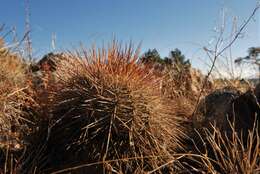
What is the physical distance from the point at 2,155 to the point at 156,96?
5.17 feet

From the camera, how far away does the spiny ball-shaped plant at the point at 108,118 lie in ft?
9.42

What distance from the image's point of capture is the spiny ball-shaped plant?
2871 mm

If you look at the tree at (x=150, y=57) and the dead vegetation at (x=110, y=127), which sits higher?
the tree at (x=150, y=57)

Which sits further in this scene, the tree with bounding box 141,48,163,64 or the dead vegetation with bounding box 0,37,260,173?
the tree with bounding box 141,48,163,64

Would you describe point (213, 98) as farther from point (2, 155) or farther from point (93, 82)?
point (2, 155)

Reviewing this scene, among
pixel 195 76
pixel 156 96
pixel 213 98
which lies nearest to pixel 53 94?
pixel 156 96

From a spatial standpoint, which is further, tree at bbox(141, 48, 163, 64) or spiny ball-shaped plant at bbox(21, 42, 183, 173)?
tree at bbox(141, 48, 163, 64)

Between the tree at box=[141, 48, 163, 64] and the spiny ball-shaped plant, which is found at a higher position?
the tree at box=[141, 48, 163, 64]

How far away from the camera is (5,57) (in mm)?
3818

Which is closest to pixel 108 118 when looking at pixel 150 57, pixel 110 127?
pixel 110 127

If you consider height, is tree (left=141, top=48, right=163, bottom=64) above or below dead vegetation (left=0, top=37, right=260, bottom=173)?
above

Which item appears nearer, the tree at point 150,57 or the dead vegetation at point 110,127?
the dead vegetation at point 110,127

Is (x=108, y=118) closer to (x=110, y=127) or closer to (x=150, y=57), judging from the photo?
(x=110, y=127)

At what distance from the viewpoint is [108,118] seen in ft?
9.42
